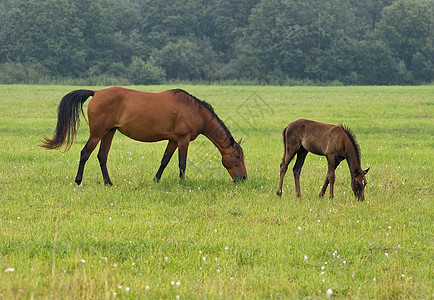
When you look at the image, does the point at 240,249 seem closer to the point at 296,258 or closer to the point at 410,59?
the point at 296,258

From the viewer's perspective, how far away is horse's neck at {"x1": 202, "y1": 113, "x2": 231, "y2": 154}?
11977mm

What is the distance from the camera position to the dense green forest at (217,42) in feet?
245

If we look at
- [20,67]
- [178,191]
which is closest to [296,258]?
[178,191]

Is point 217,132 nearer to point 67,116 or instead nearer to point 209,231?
point 67,116

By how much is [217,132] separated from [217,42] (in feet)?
250

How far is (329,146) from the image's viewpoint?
32.8 feet

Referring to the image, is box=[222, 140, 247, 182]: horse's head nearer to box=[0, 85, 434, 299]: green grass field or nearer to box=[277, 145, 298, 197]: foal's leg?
box=[0, 85, 434, 299]: green grass field

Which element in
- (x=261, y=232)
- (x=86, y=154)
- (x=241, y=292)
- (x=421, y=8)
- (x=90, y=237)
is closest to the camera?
(x=241, y=292)

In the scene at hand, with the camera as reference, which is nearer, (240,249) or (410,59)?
(240,249)

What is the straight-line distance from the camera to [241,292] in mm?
5547

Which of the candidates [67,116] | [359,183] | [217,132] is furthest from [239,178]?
[67,116]

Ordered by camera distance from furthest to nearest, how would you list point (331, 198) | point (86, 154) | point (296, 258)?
point (86, 154) → point (331, 198) → point (296, 258)

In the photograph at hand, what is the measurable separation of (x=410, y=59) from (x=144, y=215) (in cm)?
7920

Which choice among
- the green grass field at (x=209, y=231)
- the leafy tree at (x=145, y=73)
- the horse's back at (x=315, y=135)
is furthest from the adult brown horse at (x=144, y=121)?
the leafy tree at (x=145, y=73)
